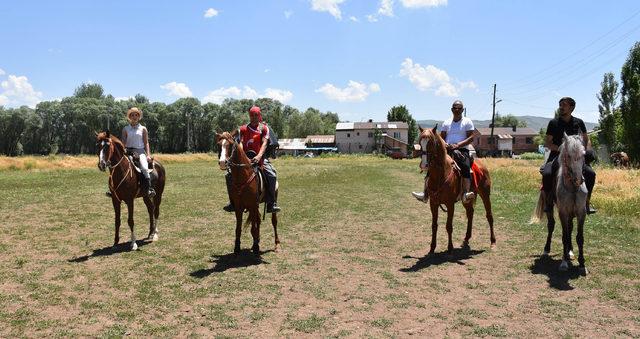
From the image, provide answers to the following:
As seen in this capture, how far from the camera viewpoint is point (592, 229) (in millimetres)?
11602

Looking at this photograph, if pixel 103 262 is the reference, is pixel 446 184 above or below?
above

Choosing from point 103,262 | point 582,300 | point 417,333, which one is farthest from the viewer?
point 103,262

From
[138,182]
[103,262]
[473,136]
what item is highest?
[473,136]

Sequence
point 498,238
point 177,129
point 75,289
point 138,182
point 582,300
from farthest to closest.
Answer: point 177,129 → point 498,238 → point 138,182 → point 75,289 → point 582,300

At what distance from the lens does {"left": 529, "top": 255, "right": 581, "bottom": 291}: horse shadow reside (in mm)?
7152

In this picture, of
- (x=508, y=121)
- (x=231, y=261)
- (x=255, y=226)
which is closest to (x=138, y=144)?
(x=255, y=226)

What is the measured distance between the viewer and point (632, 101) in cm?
3659

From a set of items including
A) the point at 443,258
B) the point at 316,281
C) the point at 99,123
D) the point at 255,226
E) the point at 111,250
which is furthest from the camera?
the point at 99,123

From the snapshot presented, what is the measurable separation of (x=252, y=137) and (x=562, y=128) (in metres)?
A: 6.05

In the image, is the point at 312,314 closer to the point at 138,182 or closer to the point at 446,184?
the point at 446,184

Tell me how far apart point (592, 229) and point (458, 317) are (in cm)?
796

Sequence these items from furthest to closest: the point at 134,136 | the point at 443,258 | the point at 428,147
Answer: the point at 134,136
the point at 443,258
the point at 428,147

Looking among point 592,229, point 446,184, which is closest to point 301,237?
point 446,184

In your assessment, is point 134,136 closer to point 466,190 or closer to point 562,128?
point 466,190
